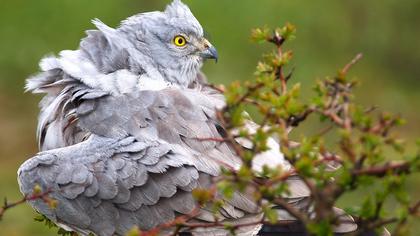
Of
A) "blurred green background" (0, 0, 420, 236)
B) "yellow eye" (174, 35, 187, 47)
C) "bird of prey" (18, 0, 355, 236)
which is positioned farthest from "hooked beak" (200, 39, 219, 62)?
"blurred green background" (0, 0, 420, 236)

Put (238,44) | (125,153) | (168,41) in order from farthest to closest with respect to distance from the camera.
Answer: (238,44) < (168,41) < (125,153)

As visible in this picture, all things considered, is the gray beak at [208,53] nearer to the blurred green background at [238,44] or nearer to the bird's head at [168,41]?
the bird's head at [168,41]

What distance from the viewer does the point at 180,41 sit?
6770mm

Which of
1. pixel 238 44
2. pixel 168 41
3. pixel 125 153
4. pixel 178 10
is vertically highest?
pixel 178 10

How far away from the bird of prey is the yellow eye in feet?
1.28

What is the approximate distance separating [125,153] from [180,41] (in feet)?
4.17

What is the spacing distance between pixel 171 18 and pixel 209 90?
0.59 metres

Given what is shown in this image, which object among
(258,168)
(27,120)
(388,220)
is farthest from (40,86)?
(27,120)

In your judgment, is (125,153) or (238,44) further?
(238,44)

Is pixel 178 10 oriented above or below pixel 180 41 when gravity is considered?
above

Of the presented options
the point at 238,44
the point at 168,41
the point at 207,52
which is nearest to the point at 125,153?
the point at 168,41

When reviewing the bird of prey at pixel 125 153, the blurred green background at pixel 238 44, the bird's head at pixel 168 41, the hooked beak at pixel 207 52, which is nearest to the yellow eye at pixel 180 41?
the bird's head at pixel 168 41

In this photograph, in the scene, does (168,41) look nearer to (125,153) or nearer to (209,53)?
(209,53)

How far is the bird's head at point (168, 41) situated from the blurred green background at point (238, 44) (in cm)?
590
